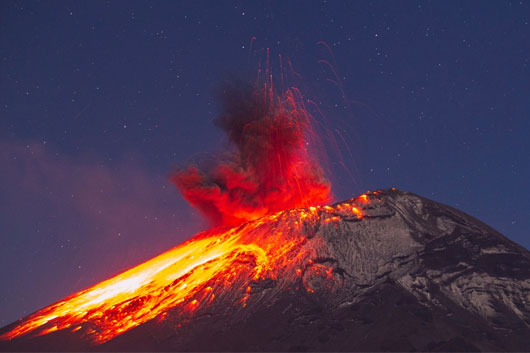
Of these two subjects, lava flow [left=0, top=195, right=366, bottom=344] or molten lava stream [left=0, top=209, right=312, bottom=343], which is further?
molten lava stream [left=0, top=209, right=312, bottom=343]

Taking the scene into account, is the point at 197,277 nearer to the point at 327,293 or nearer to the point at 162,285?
the point at 162,285

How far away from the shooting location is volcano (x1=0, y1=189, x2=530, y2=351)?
2336 centimetres

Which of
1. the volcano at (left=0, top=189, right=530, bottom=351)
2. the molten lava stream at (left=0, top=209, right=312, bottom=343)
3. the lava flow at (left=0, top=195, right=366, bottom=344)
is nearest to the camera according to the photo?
the volcano at (left=0, top=189, right=530, bottom=351)

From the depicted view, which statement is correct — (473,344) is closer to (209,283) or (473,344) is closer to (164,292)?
(209,283)

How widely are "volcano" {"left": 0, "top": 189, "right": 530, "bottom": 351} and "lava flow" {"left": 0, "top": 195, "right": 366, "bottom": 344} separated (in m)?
0.12

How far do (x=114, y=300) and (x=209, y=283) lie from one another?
25.6ft

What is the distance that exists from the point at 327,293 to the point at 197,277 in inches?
347

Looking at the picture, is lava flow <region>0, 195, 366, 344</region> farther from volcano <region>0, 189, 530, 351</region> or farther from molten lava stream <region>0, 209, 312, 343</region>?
volcano <region>0, 189, 530, 351</region>

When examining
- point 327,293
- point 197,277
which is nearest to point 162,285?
point 197,277

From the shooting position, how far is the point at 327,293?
27.1 meters

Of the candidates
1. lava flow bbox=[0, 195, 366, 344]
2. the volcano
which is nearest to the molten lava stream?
lava flow bbox=[0, 195, 366, 344]

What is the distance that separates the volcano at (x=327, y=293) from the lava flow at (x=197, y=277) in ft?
0.38

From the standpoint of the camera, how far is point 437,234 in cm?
3128

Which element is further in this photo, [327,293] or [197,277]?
[197,277]
